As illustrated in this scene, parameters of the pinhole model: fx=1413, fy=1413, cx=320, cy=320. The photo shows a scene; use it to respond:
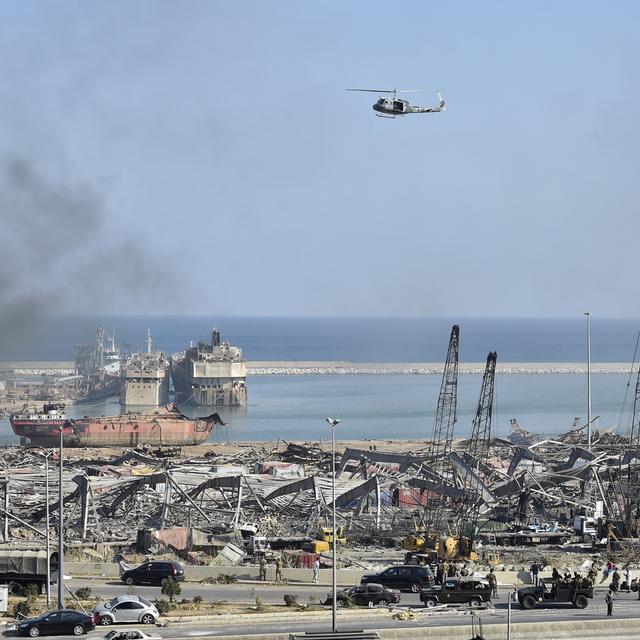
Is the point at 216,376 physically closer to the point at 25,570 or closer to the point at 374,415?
the point at 374,415

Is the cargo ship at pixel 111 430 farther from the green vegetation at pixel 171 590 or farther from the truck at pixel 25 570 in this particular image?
the green vegetation at pixel 171 590

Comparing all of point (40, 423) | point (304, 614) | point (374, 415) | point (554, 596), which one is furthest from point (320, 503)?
point (374, 415)

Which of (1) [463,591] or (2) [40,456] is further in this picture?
(2) [40,456]

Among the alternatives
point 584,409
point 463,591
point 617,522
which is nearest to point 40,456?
point 617,522

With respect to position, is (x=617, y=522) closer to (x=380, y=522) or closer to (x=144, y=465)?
(x=380, y=522)

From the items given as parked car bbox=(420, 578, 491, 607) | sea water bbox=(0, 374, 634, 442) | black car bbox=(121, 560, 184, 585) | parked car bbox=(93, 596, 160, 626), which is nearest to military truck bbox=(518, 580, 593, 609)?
parked car bbox=(420, 578, 491, 607)

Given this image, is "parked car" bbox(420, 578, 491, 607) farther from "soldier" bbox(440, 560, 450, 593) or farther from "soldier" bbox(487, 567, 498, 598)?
"soldier" bbox(440, 560, 450, 593)
